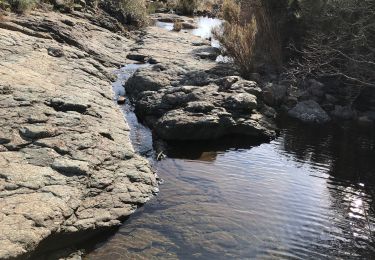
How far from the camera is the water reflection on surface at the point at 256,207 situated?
17.3 feet

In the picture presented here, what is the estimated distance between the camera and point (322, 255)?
17.4 feet

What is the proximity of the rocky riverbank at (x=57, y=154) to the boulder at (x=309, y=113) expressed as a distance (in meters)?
4.29

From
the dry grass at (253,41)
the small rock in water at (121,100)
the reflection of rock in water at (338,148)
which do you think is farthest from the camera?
the dry grass at (253,41)

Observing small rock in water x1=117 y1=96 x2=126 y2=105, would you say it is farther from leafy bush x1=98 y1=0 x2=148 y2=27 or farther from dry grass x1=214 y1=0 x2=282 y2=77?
leafy bush x1=98 y1=0 x2=148 y2=27

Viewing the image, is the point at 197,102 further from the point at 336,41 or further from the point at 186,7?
the point at 186,7

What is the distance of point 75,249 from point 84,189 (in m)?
0.90

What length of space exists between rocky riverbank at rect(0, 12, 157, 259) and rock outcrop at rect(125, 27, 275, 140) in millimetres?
772

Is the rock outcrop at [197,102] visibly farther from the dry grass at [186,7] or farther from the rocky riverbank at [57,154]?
the dry grass at [186,7]

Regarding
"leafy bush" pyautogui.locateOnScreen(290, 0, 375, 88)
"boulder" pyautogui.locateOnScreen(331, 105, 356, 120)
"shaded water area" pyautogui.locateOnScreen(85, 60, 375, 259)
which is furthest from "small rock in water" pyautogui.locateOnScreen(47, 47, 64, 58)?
"boulder" pyautogui.locateOnScreen(331, 105, 356, 120)

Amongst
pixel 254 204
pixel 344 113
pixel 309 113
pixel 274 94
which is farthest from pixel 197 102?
pixel 344 113

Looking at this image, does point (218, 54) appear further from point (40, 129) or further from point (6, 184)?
point (6, 184)

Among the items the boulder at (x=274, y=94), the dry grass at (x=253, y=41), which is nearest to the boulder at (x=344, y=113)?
the boulder at (x=274, y=94)

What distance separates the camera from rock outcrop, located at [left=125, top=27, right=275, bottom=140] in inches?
337

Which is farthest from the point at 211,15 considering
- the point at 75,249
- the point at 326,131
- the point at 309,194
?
the point at 75,249
